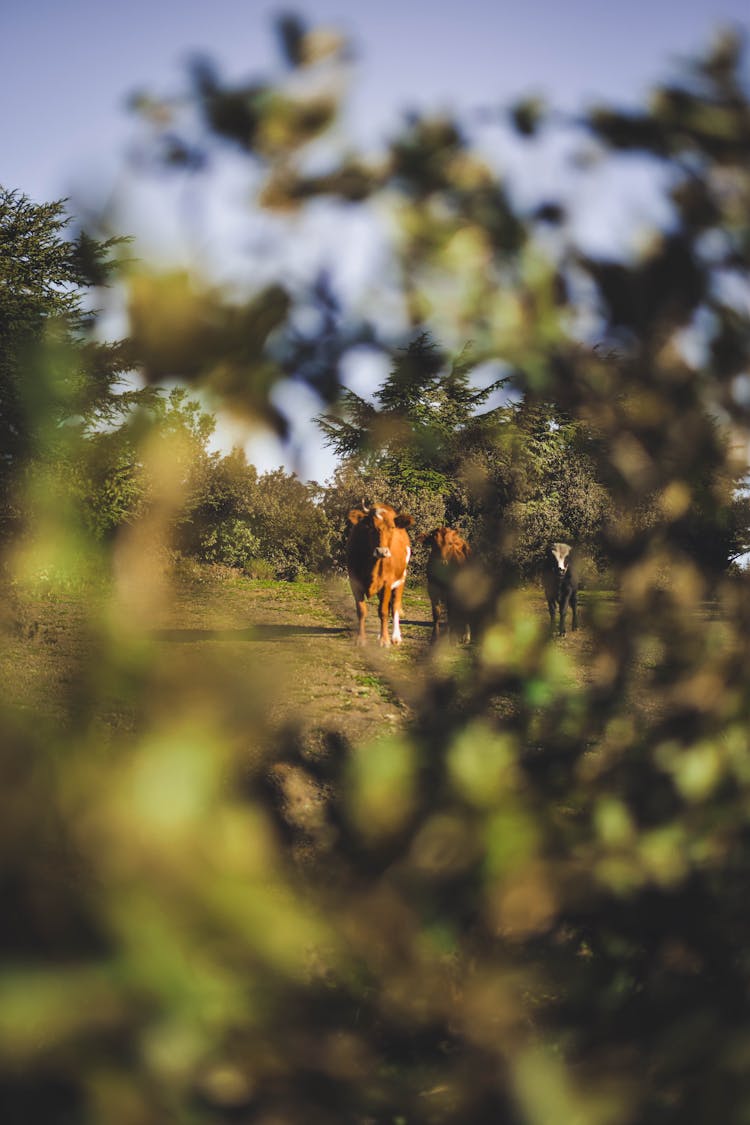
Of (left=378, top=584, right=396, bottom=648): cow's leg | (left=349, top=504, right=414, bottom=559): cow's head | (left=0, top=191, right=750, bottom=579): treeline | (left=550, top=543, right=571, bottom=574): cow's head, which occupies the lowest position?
(left=378, top=584, right=396, bottom=648): cow's leg

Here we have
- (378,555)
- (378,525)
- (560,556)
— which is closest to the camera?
(378,555)

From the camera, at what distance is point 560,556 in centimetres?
1593

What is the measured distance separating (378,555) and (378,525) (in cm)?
58

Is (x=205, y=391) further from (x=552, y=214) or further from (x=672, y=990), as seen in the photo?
(x=672, y=990)

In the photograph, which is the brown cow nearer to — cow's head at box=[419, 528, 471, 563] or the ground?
cow's head at box=[419, 528, 471, 563]

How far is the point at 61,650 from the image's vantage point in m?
0.67

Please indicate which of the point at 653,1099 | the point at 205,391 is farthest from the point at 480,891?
the point at 205,391

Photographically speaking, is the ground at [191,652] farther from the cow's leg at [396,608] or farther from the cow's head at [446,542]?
the cow's leg at [396,608]

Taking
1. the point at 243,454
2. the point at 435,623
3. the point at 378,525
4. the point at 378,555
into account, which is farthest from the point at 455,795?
the point at 378,525

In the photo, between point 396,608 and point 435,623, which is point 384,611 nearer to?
point 396,608

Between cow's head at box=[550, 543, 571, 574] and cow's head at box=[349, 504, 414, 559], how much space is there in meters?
3.61

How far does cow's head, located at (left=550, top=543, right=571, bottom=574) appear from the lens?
15344 millimetres

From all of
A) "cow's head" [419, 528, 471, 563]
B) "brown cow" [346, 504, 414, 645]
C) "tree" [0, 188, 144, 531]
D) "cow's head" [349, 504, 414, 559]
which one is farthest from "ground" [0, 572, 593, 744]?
"cow's head" [349, 504, 414, 559]

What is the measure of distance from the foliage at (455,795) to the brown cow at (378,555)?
11.9 m
